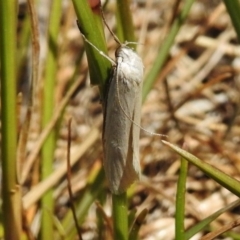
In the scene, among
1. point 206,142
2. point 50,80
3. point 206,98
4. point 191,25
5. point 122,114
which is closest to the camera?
point 122,114

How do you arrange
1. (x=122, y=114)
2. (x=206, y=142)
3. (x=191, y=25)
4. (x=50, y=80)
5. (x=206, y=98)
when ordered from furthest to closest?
(x=191, y=25) → (x=206, y=98) → (x=206, y=142) → (x=50, y=80) → (x=122, y=114)

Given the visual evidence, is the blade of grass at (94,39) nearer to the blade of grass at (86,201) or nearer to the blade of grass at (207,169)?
the blade of grass at (207,169)

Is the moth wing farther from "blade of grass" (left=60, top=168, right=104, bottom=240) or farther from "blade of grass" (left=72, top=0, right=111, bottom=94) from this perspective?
"blade of grass" (left=60, top=168, right=104, bottom=240)

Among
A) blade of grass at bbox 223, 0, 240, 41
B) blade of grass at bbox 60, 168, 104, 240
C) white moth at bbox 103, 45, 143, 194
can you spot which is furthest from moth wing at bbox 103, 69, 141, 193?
blade of grass at bbox 60, 168, 104, 240

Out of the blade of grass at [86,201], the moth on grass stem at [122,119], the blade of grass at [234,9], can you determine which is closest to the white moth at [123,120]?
the moth on grass stem at [122,119]

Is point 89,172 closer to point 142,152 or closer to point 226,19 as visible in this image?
point 142,152

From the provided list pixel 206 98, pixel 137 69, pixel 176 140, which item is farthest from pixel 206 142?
pixel 137 69

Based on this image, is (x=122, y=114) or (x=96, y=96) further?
(x=96, y=96)
